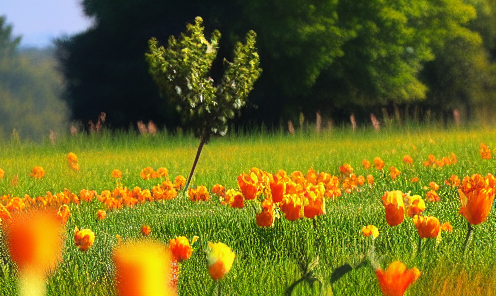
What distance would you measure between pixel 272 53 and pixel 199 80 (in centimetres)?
1125

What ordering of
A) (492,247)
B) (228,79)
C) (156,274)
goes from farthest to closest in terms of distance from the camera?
(228,79)
(492,247)
(156,274)

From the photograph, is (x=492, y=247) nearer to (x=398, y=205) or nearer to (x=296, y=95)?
(x=398, y=205)

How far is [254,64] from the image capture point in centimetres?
751

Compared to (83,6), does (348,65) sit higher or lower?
lower

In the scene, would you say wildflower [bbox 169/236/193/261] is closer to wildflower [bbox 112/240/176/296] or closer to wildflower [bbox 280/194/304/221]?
wildflower [bbox 280/194/304/221]

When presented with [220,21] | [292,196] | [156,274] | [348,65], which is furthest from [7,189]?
[348,65]

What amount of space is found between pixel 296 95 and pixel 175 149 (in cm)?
722

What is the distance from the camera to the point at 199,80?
24.2 feet

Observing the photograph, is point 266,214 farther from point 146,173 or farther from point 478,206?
point 146,173

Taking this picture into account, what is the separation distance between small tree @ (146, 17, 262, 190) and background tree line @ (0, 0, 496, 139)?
34.7 feet

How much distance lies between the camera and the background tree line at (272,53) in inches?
727

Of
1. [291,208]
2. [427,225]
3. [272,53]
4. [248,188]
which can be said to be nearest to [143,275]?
[427,225]

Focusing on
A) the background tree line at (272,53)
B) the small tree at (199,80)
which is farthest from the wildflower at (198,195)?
the background tree line at (272,53)

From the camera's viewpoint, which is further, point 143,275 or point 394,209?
point 394,209
